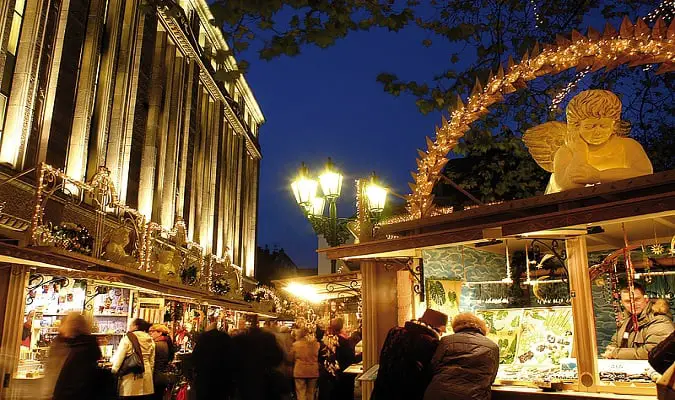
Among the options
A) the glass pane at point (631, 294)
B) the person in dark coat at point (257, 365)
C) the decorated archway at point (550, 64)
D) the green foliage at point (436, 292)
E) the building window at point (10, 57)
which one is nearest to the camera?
the glass pane at point (631, 294)

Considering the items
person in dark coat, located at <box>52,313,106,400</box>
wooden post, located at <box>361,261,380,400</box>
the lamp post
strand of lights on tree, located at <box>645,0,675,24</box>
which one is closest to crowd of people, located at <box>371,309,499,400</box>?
wooden post, located at <box>361,261,380,400</box>

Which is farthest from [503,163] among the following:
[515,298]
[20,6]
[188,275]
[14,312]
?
[188,275]

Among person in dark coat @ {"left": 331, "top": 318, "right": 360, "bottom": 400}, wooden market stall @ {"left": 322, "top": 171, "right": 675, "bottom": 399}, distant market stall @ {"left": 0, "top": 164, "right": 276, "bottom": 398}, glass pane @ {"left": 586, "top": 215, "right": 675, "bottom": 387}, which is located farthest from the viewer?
person in dark coat @ {"left": 331, "top": 318, "right": 360, "bottom": 400}

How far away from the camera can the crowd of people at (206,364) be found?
21.0 ft

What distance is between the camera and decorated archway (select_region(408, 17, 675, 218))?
6.38m

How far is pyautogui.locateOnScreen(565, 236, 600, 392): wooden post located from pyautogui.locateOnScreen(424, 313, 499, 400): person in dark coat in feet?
4.03

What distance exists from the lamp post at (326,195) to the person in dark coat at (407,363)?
5327mm

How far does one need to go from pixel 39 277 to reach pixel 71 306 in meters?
1.95

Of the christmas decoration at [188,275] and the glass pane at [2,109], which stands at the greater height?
the glass pane at [2,109]

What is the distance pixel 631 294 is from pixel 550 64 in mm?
2947

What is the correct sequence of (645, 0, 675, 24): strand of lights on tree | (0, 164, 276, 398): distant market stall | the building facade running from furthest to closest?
the building facade
(0, 164, 276, 398): distant market stall
(645, 0, 675, 24): strand of lights on tree

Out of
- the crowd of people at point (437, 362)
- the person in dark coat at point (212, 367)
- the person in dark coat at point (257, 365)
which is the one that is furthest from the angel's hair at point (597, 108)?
the person in dark coat at point (212, 367)

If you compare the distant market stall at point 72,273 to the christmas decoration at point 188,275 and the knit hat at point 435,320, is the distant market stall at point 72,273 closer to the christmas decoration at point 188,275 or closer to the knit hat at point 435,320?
the christmas decoration at point 188,275

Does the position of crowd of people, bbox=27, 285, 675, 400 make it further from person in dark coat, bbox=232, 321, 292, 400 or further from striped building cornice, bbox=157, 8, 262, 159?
striped building cornice, bbox=157, 8, 262, 159
